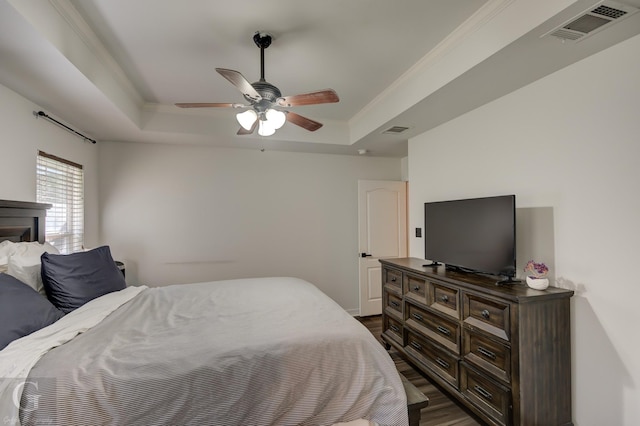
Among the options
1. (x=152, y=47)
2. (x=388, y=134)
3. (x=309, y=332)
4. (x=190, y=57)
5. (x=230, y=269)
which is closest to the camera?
(x=309, y=332)

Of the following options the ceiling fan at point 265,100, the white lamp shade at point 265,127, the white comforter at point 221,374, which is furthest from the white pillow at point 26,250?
the white lamp shade at point 265,127

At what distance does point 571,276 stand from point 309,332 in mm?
1765

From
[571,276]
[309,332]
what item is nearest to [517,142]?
[571,276]

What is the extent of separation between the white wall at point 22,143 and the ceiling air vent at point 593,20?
3635 mm

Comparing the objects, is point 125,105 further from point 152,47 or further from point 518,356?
point 518,356

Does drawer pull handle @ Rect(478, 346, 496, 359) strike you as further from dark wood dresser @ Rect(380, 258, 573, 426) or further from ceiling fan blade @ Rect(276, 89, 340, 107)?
ceiling fan blade @ Rect(276, 89, 340, 107)

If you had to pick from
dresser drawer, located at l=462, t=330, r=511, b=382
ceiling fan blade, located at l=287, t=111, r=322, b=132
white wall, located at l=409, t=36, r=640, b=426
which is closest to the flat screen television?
white wall, located at l=409, t=36, r=640, b=426

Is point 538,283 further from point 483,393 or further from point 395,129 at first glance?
point 395,129

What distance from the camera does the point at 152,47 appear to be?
2221mm

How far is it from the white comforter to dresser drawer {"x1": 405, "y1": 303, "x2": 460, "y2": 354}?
0.98 meters

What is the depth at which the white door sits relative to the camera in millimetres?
4434

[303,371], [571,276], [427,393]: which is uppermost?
[571,276]

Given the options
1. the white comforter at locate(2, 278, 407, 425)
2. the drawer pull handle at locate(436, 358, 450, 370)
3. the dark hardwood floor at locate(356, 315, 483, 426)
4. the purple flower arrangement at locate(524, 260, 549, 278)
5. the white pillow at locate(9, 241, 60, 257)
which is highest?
the white pillow at locate(9, 241, 60, 257)

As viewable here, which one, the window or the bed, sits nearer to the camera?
the bed
